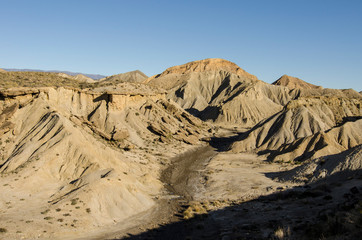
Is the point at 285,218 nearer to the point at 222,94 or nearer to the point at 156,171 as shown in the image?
the point at 156,171

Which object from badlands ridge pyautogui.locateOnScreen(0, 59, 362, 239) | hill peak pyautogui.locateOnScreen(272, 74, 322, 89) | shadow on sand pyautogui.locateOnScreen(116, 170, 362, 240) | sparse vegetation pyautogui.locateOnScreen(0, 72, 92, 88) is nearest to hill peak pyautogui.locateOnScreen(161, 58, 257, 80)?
hill peak pyautogui.locateOnScreen(272, 74, 322, 89)

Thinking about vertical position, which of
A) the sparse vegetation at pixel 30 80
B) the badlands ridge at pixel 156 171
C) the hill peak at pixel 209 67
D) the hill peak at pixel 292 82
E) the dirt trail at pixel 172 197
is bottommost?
the dirt trail at pixel 172 197

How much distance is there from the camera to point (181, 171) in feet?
140

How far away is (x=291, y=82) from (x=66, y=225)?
158 metres

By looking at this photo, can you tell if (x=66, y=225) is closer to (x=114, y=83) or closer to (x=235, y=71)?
(x=114, y=83)

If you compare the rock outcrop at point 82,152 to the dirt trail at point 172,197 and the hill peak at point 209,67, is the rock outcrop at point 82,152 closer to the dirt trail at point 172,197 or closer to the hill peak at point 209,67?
the dirt trail at point 172,197

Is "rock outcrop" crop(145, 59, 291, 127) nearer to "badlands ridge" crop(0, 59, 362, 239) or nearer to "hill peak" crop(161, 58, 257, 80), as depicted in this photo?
"hill peak" crop(161, 58, 257, 80)

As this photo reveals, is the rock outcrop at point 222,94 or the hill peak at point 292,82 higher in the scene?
the hill peak at point 292,82

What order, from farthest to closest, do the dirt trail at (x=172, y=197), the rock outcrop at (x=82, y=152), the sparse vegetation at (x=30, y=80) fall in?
1. the sparse vegetation at (x=30, y=80)
2. the rock outcrop at (x=82, y=152)
3. the dirt trail at (x=172, y=197)

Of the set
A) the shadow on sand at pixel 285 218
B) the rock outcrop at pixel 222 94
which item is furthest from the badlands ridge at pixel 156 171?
the rock outcrop at pixel 222 94

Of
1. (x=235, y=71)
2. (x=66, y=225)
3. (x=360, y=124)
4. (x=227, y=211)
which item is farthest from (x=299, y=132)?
(x=235, y=71)

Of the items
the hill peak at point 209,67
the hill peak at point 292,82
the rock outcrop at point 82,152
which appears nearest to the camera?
the rock outcrop at point 82,152

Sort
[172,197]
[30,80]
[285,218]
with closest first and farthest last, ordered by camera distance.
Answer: [285,218]
[172,197]
[30,80]

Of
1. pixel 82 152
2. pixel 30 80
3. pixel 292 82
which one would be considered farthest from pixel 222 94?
pixel 82 152
